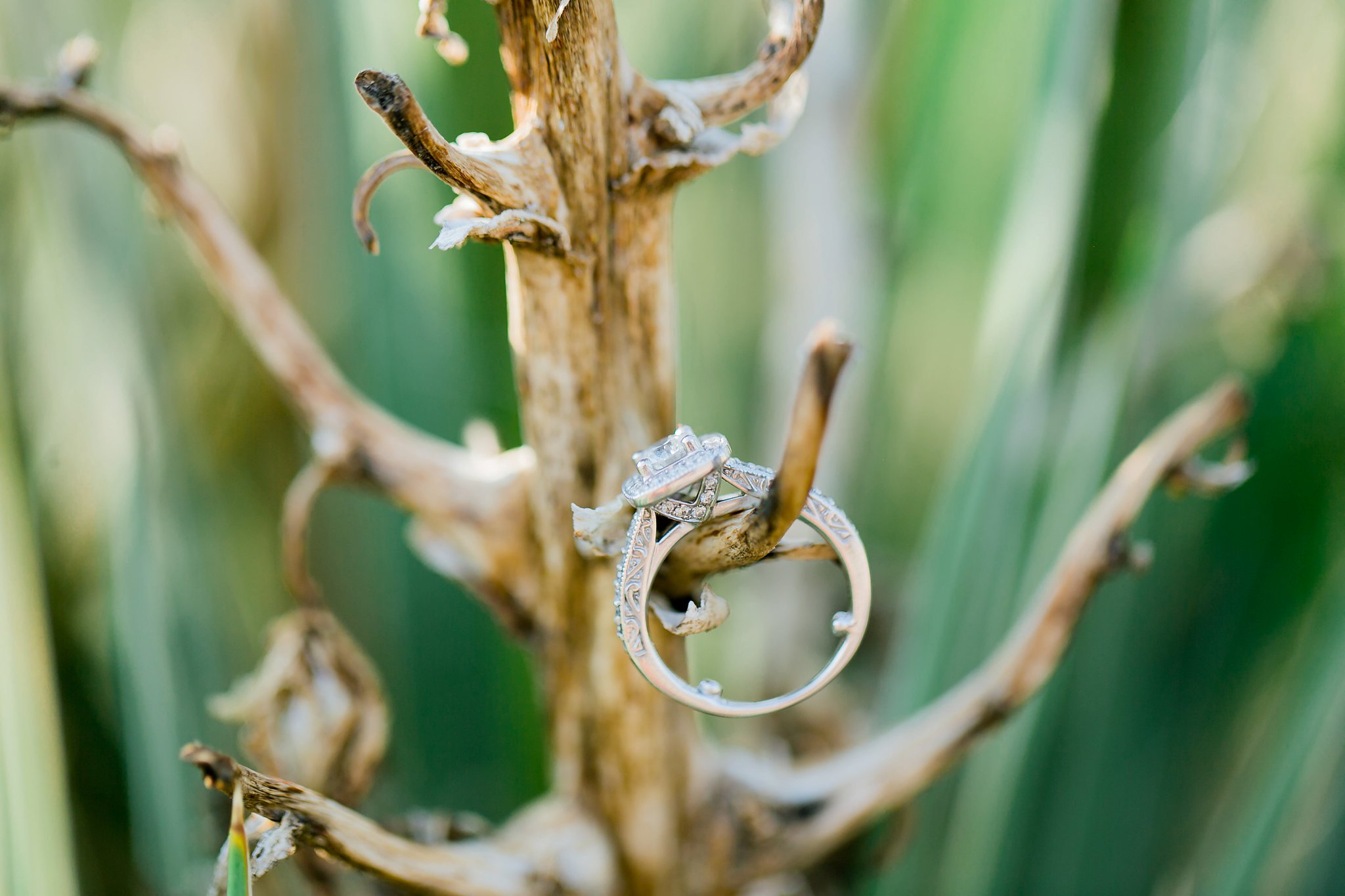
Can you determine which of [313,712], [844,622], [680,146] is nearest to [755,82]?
[680,146]

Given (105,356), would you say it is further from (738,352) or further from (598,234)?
(738,352)

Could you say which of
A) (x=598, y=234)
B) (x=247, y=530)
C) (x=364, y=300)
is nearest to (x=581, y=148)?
(x=598, y=234)

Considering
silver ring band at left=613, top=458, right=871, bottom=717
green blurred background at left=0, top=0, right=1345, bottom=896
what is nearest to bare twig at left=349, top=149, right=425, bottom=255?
silver ring band at left=613, top=458, right=871, bottom=717

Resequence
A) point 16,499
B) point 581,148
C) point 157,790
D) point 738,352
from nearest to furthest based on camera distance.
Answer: point 581,148 < point 16,499 < point 157,790 < point 738,352

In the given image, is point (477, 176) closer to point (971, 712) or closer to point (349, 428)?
point (349, 428)

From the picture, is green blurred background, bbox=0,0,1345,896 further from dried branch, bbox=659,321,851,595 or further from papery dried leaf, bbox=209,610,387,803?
dried branch, bbox=659,321,851,595

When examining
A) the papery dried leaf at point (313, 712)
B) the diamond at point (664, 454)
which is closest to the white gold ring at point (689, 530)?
the diamond at point (664, 454)
